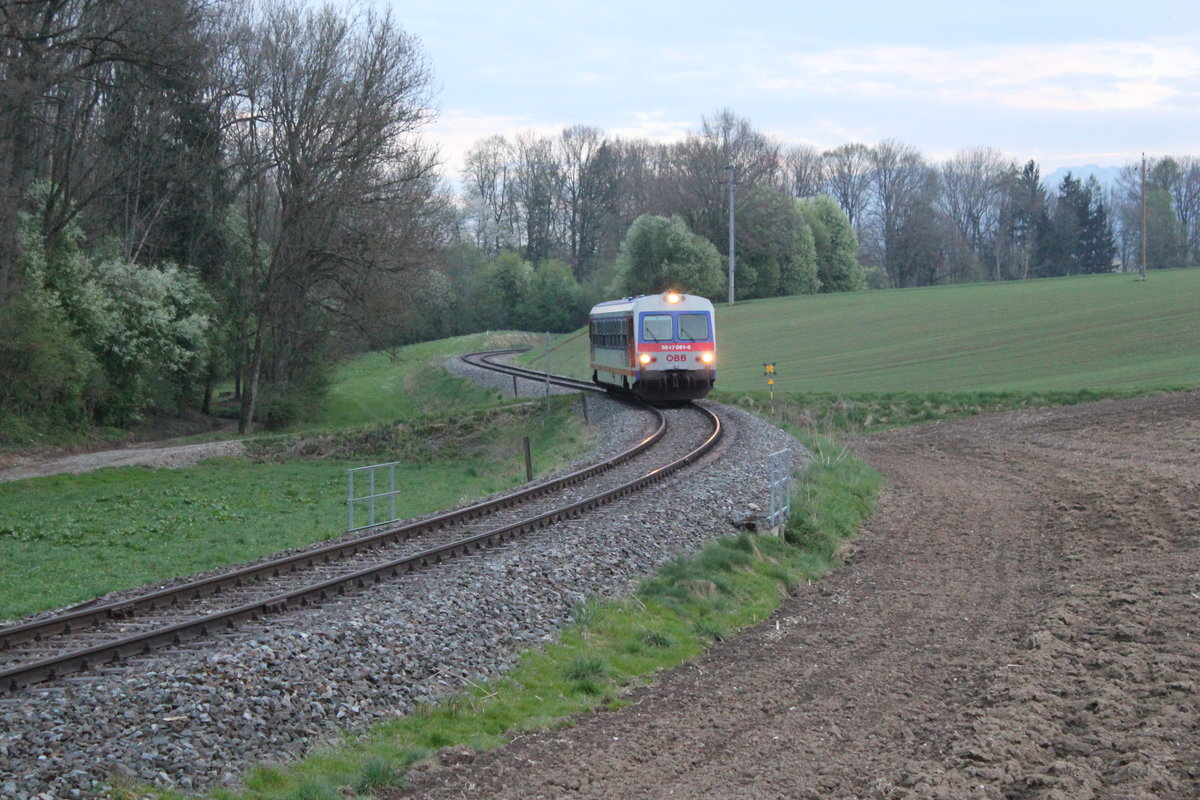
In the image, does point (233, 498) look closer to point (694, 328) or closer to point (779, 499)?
point (694, 328)

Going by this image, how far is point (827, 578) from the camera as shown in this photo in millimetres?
13758

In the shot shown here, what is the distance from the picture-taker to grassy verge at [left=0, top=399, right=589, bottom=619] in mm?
15648

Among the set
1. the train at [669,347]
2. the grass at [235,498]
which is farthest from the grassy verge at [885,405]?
the grass at [235,498]

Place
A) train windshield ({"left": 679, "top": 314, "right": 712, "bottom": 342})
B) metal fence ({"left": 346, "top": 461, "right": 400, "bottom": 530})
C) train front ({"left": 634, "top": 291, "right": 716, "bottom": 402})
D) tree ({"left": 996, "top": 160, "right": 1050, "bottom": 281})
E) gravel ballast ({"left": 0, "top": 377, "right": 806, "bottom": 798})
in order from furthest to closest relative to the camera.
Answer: tree ({"left": 996, "top": 160, "right": 1050, "bottom": 281})
train windshield ({"left": 679, "top": 314, "right": 712, "bottom": 342})
train front ({"left": 634, "top": 291, "right": 716, "bottom": 402})
metal fence ({"left": 346, "top": 461, "right": 400, "bottom": 530})
gravel ballast ({"left": 0, "top": 377, "right": 806, "bottom": 798})

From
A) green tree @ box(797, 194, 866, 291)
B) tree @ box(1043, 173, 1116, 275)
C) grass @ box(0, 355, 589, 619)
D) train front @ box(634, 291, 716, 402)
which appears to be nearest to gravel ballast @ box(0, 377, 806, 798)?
grass @ box(0, 355, 589, 619)

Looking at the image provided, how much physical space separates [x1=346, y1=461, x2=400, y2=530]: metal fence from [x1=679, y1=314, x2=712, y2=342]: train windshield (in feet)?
28.7

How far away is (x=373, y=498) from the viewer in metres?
15.4

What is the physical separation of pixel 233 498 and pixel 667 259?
52.3m

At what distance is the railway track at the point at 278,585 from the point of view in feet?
28.0

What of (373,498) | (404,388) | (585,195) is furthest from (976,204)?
(373,498)

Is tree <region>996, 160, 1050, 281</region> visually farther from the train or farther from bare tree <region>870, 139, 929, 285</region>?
the train

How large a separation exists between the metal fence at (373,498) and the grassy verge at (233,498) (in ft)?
1.57

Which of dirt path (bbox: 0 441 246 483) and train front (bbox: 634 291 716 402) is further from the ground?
train front (bbox: 634 291 716 402)

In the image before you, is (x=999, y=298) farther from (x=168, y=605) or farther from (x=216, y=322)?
(x=168, y=605)
